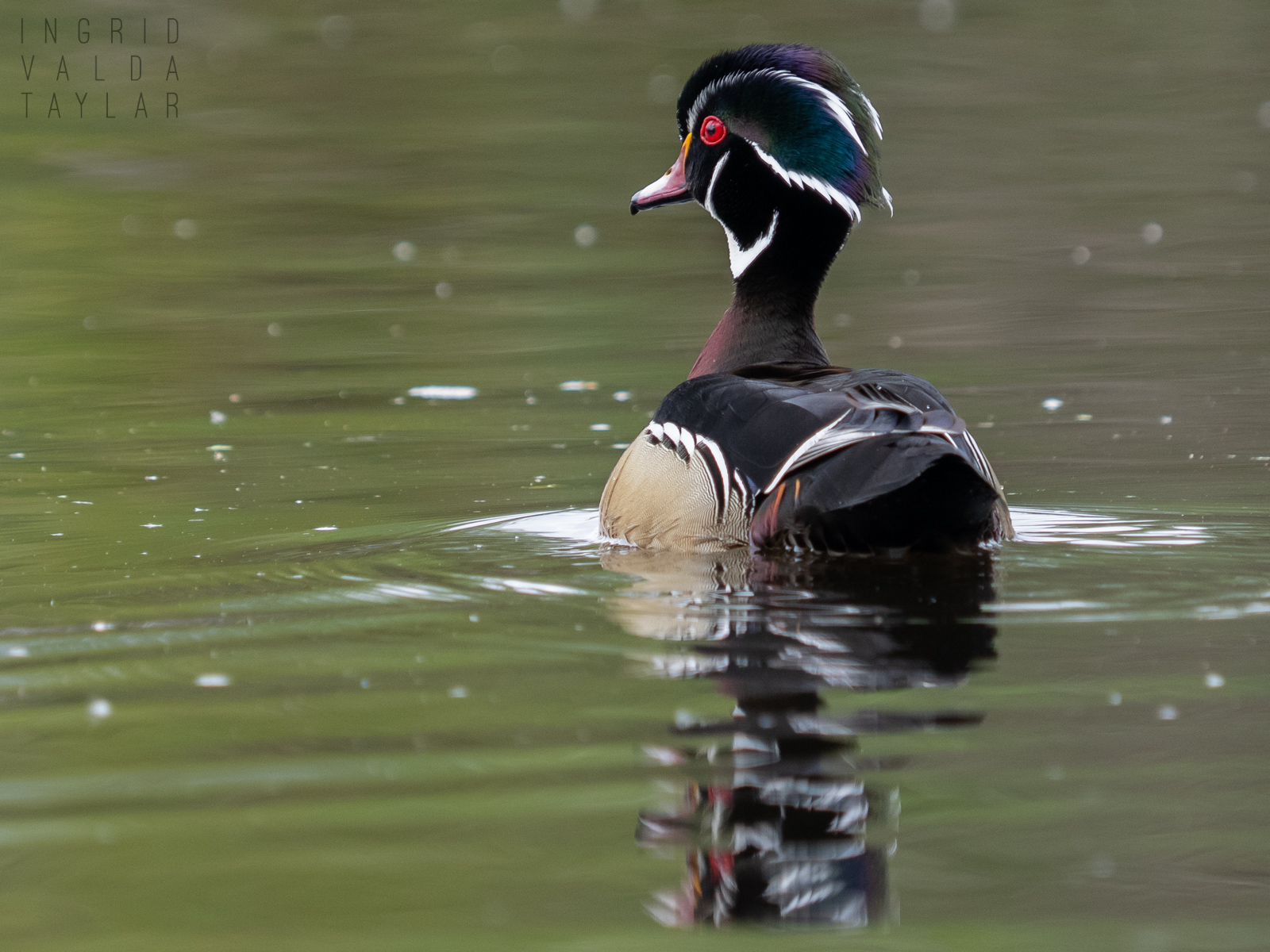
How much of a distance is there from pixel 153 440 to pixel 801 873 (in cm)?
667

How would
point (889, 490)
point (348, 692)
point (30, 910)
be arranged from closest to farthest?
point (30, 910)
point (348, 692)
point (889, 490)

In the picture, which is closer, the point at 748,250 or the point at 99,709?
the point at 99,709

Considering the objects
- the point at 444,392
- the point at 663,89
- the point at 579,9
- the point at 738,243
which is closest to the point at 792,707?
the point at 738,243

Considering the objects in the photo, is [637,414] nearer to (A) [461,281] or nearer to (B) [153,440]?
(B) [153,440]

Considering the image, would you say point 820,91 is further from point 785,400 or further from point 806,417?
point 806,417

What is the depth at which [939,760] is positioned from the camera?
4.17 meters

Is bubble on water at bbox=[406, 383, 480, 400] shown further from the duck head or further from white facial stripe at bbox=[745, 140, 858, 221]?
white facial stripe at bbox=[745, 140, 858, 221]

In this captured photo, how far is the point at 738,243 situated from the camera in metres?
7.72

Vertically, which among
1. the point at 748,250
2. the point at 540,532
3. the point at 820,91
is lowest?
the point at 540,532

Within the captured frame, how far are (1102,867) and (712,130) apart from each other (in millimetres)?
4652

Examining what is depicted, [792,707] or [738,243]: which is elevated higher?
[738,243]

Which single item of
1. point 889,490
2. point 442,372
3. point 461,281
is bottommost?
point 889,490

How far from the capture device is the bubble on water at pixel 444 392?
10453 mm

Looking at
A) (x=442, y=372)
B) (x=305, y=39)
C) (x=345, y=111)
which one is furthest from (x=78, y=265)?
(x=305, y=39)
